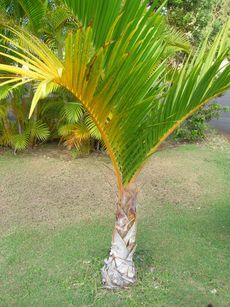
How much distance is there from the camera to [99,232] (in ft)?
12.3

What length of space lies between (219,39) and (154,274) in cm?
190

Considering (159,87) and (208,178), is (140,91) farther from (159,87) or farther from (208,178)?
(208,178)

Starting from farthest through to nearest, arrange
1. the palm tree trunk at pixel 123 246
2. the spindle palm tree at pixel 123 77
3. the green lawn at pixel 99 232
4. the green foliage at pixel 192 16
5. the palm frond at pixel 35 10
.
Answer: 1. the green foliage at pixel 192 16
2. the palm frond at pixel 35 10
3. the green lawn at pixel 99 232
4. the palm tree trunk at pixel 123 246
5. the spindle palm tree at pixel 123 77

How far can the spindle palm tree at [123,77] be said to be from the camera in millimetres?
1723

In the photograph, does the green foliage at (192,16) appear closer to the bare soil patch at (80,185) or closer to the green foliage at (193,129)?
the green foliage at (193,129)

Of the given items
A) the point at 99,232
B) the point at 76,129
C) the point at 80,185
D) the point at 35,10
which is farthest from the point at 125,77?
the point at 76,129

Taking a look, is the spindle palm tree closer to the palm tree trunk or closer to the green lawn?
the palm tree trunk

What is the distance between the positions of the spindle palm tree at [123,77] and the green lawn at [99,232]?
2.27 feet

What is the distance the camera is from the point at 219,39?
2270 mm

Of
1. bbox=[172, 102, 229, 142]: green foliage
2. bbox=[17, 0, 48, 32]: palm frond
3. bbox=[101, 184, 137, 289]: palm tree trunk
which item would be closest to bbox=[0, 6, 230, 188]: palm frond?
bbox=[101, 184, 137, 289]: palm tree trunk

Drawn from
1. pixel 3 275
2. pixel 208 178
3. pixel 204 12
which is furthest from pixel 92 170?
pixel 204 12

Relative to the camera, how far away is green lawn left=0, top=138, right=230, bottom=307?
282 cm

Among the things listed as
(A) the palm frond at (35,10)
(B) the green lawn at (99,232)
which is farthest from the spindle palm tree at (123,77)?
(A) the palm frond at (35,10)

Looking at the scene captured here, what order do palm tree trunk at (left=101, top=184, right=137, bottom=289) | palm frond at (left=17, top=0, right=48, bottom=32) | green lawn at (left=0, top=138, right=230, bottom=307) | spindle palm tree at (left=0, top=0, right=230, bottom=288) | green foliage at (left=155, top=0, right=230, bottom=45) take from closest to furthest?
spindle palm tree at (left=0, top=0, right=230, bottom=288) → palm tree trunk at (left=101, top=184, right=137, bottom=289) → green lawn at (left=0, top=138, right=230, bottom=307) → palm frond at (left=17, top=0, right=48, bottom=32) → green foliage at (left=155, top=0, right=230, bottom=45)
